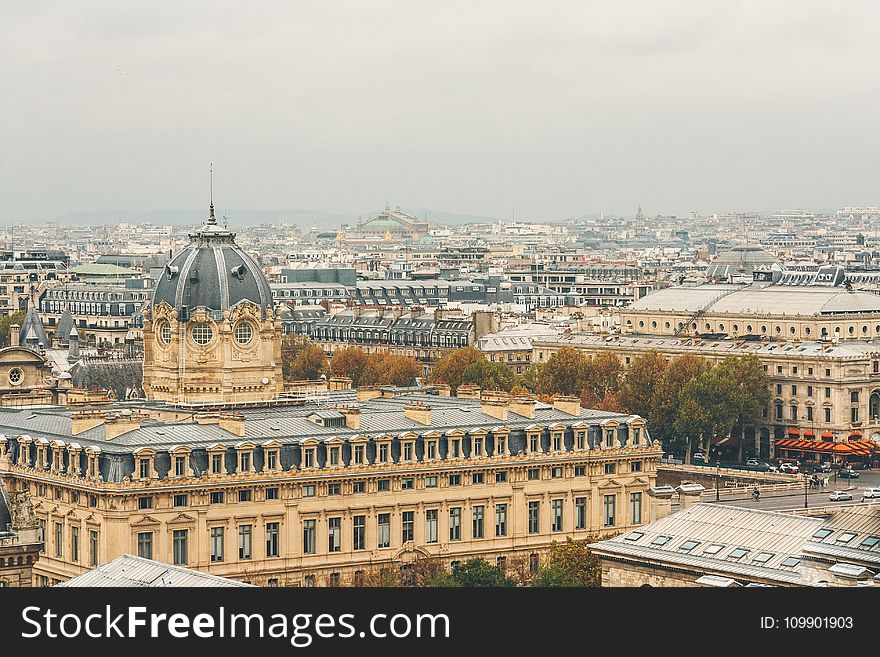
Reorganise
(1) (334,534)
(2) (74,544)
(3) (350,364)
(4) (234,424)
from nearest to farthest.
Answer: (2) (74,544)
(1) (334,534)
(4) (234,424)
(3) (350,364)

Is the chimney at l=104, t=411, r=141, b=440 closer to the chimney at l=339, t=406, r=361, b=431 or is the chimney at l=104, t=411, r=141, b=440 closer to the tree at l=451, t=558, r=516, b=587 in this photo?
the chimney at l=339, t=406, r=361, b=431

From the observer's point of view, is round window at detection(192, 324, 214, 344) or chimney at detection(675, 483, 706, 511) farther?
round window at detection(192, 324, 214, 344)

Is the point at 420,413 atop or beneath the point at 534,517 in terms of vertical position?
atop

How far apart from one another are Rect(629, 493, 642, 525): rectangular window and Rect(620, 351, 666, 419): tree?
46.7 m

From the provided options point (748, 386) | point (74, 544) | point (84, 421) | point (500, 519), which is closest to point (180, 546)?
point (74, 544)

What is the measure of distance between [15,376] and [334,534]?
104 ft

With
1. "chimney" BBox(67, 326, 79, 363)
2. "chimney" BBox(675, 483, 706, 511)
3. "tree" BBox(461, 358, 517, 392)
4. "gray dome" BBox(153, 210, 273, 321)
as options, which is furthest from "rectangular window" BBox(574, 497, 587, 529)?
"chimney" BBox(67, 326, 79, 363)

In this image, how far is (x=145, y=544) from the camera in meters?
65.2

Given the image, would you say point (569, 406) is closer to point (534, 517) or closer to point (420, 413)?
point (534, 517)

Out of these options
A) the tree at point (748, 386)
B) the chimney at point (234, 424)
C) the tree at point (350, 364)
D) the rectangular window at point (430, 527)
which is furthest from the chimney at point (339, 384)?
the tree at point (350, 364)

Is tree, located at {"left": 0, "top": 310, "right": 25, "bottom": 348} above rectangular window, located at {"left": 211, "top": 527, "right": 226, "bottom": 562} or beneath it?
beneath

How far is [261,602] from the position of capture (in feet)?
76.9

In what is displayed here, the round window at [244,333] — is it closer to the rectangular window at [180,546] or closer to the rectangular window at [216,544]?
the rectangular window at [216,544]

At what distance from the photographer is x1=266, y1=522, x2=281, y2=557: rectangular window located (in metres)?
67.4
